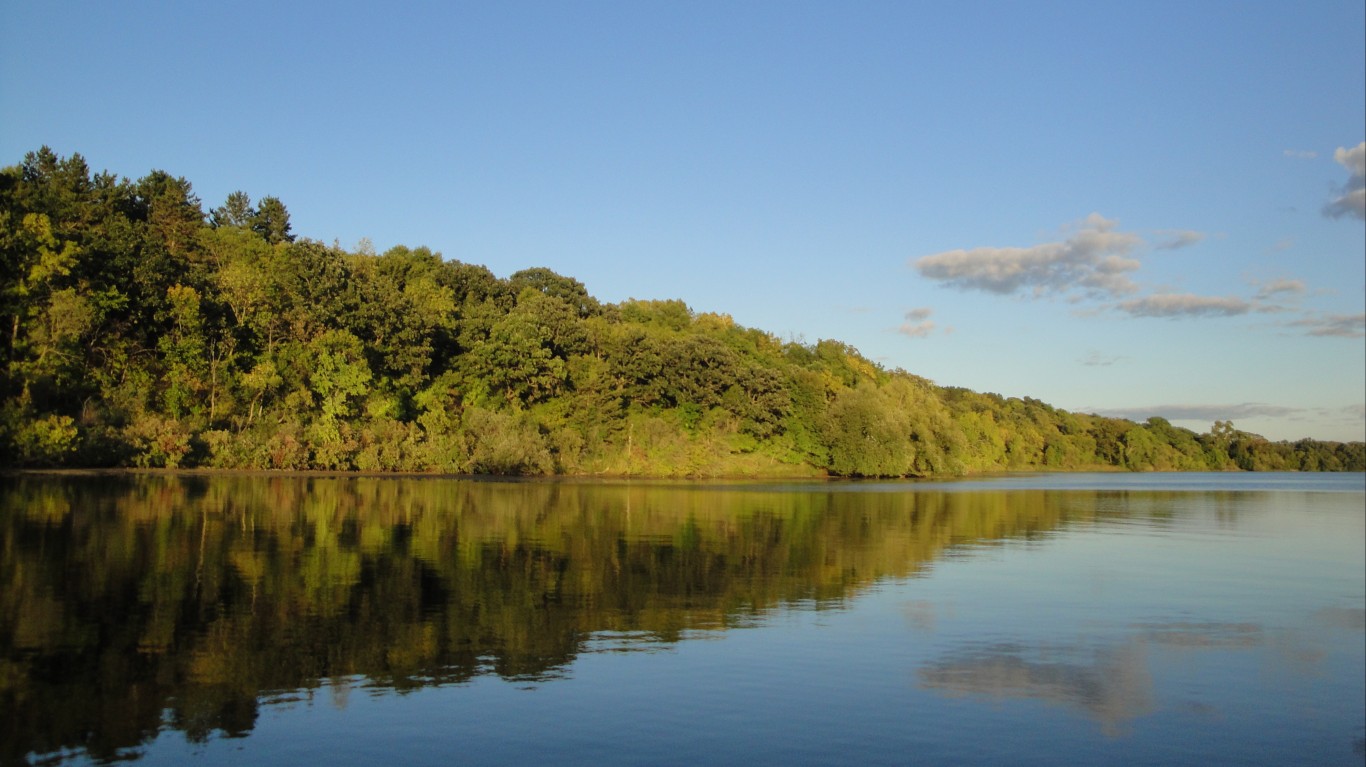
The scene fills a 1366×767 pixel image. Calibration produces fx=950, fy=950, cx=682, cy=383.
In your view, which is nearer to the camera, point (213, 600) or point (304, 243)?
point (213, 600)

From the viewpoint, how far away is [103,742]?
895 cm

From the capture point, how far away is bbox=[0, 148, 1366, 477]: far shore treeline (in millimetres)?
48906

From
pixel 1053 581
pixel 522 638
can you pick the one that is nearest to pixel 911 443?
pixel 1053 581

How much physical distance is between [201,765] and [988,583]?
16631 mm

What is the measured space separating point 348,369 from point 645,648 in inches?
1990

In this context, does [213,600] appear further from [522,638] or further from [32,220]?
[32,220]

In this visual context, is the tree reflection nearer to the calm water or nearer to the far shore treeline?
the calm water

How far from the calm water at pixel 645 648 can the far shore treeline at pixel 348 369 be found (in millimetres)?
25063

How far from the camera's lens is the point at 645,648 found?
535 inches

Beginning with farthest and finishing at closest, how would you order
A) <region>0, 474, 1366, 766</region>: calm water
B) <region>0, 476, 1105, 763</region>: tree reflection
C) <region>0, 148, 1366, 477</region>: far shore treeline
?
<region>0, 148, 1366, 477</region>: far shore treeline, <region>0, 476, 1105, 763</region>: tree reflection, <region>0, 474, 1366, 766</region>: calm water

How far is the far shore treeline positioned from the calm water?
2506cm

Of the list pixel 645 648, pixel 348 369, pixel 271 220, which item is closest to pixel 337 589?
pixel 645 648

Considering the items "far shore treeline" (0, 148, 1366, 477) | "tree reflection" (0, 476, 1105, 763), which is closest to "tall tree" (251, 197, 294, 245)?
"far shore treeline" (0, 148, 1366, 477)

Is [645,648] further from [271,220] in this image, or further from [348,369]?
[271,220]
